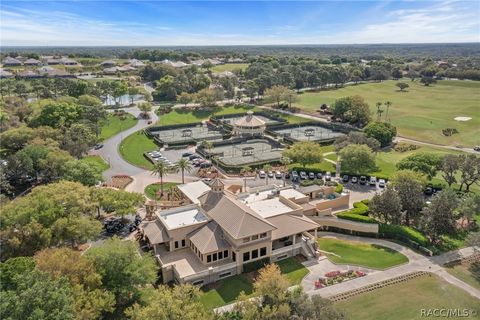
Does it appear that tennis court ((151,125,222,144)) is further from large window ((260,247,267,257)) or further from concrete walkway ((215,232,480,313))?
concrete walkway ((215,232,480,313))

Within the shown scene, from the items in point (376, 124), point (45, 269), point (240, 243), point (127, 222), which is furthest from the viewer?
point (376, 124)

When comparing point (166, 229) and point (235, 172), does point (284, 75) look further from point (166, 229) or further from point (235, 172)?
point (166, 229)

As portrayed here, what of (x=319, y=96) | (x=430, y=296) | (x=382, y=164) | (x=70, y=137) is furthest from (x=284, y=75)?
(x=430, y=296)

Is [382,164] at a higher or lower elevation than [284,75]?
→ lower

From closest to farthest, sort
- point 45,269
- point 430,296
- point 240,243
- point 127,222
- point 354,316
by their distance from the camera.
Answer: point 45,269
point 354,316
point 430,296
point 240,243
point 127,222

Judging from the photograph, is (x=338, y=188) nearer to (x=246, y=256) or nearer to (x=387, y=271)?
(x=387, y=271)

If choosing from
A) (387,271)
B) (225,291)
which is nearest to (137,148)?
(225,291)

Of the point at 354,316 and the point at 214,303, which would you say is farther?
the point at 214,303
